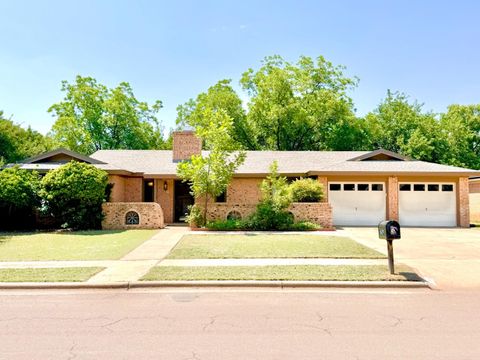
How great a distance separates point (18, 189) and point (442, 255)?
57.0ft

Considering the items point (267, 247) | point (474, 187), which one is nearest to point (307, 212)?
point (267, 247)

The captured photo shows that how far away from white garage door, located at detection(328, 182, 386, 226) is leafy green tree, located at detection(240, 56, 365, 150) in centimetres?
1817

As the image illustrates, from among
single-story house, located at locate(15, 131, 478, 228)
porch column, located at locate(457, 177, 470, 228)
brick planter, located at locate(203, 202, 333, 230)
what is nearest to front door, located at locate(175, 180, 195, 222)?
single-story house, located at locate(15, 131, 478, 228)

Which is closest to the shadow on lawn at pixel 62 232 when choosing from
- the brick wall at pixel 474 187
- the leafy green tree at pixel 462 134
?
the brick wall at pixel 474 187

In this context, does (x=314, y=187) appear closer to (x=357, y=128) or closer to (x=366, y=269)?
(x=366, y=269)

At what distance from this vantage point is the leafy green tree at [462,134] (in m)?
40.0

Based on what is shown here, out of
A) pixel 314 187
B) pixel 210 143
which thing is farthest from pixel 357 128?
pixel 210 143

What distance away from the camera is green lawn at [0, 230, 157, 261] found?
10539 mm

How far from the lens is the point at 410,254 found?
426 inches

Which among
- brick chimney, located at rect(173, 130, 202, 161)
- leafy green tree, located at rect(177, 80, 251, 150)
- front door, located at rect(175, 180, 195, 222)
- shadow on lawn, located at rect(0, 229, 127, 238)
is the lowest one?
shadow on lawn, located at rect(0, 229, 127, 238)

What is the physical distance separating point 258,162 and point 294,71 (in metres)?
22.7

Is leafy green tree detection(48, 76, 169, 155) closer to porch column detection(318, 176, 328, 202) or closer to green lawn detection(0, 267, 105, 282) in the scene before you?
porch column detection(318, 176, 328, 202)

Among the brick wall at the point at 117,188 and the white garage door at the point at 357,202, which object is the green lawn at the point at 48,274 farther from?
the white garage door at the point at 357,202

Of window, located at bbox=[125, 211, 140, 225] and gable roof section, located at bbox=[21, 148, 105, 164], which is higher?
gable roof section, located at bbox=[21, 148, 105, 164]
